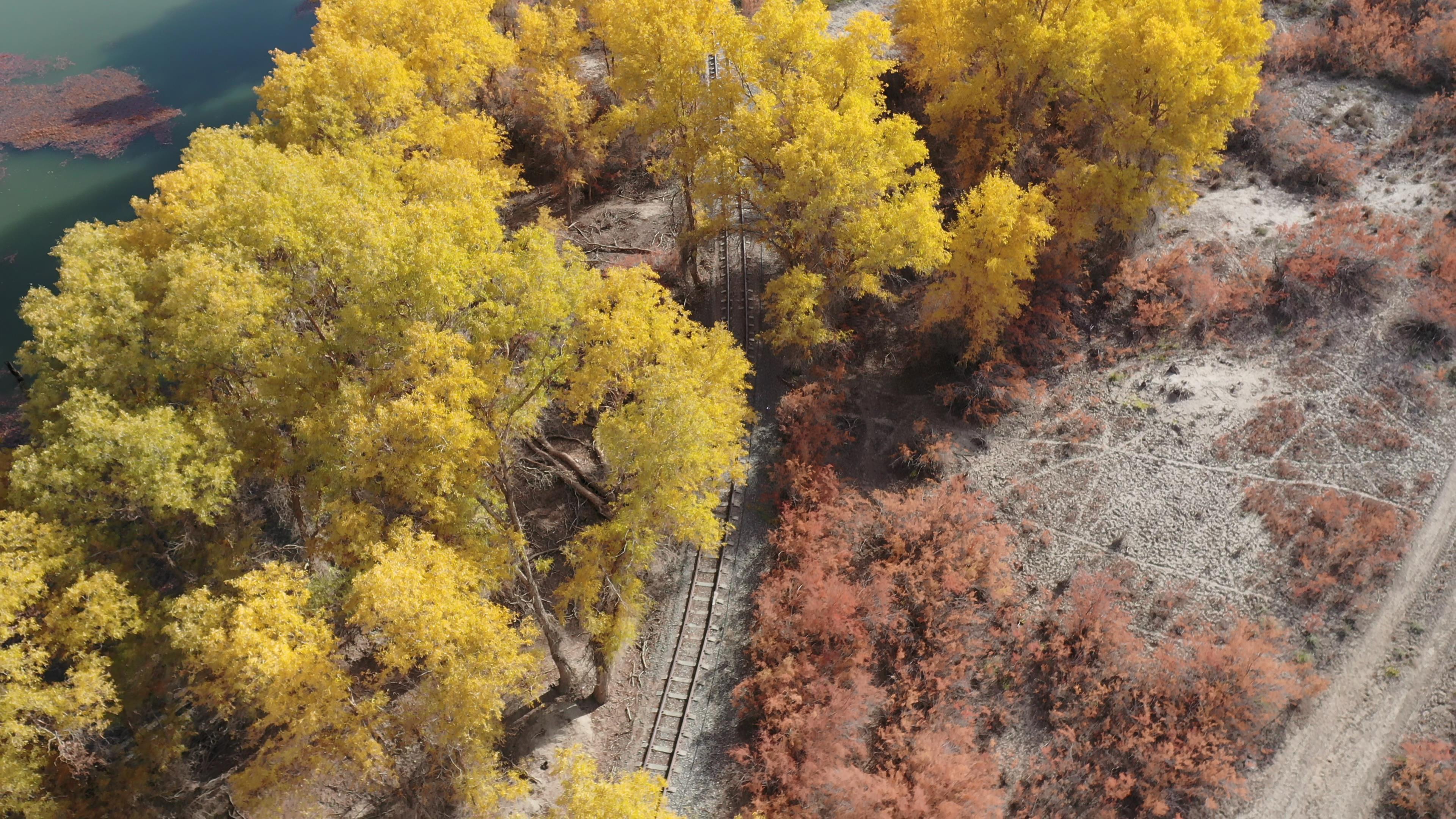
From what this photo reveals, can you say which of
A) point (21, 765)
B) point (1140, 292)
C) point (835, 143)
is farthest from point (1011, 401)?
point (21, 765)

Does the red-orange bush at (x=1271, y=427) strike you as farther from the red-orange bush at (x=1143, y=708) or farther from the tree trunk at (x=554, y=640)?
the tree trunk at (x=554, y=640)

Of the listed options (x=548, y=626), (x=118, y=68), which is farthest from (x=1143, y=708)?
(x=118, y=68)

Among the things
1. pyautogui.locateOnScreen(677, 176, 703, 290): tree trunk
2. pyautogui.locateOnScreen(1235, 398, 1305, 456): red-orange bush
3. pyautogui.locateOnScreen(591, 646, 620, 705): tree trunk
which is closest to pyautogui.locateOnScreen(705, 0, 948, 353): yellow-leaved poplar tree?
pyautogui.locateOnScreen(677, 176, 703, 290): tree trunk

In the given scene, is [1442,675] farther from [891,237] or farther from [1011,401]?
[891,237]

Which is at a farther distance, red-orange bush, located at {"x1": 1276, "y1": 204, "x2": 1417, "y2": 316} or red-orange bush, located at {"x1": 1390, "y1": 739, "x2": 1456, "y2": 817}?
red-orange bush, located at {"x1": 1276, "y1": 204, "x2": 1417, "y2": 316}

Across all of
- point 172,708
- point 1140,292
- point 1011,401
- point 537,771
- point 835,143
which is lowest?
point 537,771

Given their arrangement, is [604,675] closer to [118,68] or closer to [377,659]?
[377,659]

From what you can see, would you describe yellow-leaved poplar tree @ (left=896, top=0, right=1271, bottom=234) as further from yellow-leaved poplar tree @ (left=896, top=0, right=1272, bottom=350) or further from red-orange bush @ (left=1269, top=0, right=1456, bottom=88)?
red-orange bush @ (left=1269, top=0, right=1456, bottom=88)
